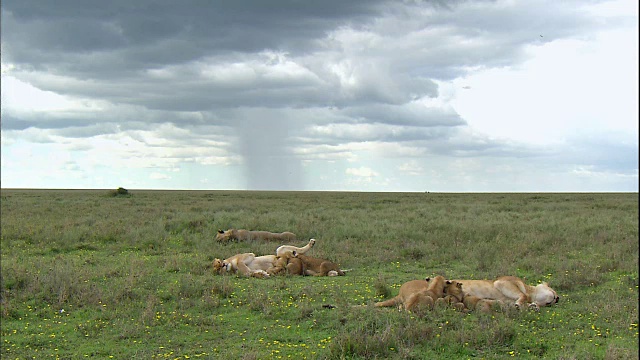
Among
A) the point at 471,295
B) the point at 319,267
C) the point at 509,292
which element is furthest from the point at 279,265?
the point at 509,292

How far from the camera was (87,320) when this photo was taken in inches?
377

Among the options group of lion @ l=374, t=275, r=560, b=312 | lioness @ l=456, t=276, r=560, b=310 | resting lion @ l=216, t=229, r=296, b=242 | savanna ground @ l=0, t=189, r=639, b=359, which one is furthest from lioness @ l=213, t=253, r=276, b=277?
lioness @ l=456, t=276, r=560, b=310

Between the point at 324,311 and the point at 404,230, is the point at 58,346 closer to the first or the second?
the point at 324,311

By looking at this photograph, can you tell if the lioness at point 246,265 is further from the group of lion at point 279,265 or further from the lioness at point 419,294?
the lioness at point 419,294

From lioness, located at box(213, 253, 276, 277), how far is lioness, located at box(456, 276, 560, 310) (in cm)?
510

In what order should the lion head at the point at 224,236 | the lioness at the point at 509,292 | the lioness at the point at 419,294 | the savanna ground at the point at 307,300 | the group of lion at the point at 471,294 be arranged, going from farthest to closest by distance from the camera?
the lion head at the point at 224,236
the lioness at the point at 509,292
the group of lion at the point at 471,294
the lioness at the point at 419,294
the savanna ground at the point at 307,300

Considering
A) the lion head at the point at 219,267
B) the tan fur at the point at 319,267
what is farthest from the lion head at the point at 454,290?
the lion head at the point at 219,267

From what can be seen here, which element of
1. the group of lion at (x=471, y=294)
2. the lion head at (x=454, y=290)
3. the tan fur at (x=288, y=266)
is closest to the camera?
the group of lion at (x=471, y=294)

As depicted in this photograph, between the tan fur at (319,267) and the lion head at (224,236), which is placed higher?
the lion head at (224,236)

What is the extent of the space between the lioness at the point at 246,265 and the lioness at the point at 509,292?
16.7ft

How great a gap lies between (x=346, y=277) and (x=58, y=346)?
6.45 meters

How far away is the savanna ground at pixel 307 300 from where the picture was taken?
25.7 ft

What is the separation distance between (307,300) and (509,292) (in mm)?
3640

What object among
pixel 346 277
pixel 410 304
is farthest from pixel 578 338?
pixel 346 277
